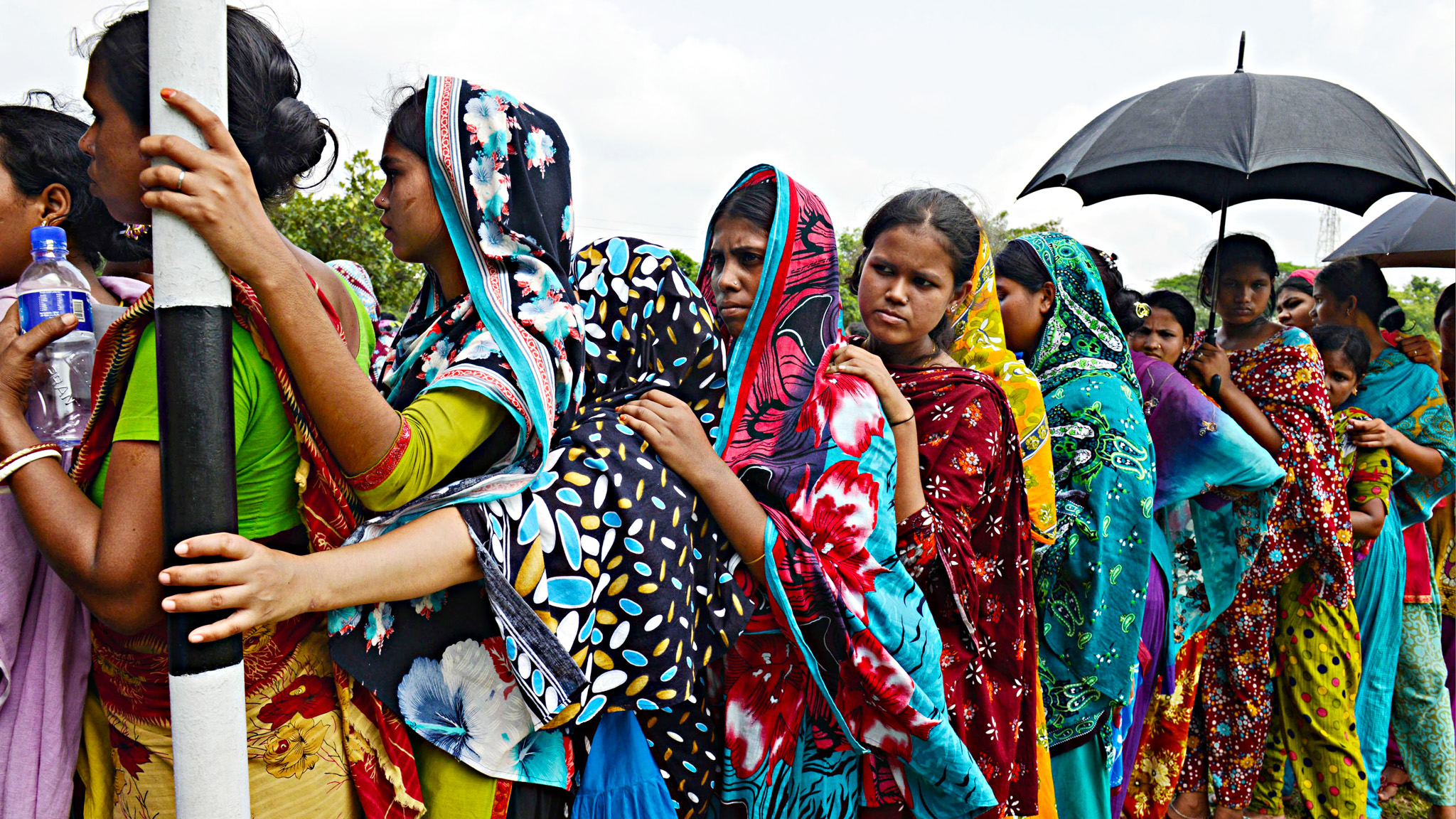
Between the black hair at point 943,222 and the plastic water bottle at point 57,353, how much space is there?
5.91ft

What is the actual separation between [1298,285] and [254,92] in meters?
5.46

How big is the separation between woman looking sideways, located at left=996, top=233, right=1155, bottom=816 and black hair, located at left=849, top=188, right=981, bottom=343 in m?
0.73

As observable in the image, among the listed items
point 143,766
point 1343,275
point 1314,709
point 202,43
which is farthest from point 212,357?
point 1343,275

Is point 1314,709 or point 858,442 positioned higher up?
point 858,442

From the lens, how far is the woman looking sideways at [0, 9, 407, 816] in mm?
1188

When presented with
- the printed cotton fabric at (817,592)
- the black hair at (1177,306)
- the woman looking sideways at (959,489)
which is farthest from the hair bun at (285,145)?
the black hair at (1177,306)

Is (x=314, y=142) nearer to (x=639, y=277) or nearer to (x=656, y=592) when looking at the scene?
(x=639, y=277)

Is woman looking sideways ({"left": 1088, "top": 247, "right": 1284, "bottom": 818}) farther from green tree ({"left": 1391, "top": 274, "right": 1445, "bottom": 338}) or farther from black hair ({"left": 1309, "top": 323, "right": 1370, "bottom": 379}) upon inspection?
green tree ({"left": 1391, "top": 274, "right": 1445, "bottom": 338})

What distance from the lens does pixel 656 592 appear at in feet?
4.94

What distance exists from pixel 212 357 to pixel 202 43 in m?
0.38

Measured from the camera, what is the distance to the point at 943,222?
2385mm

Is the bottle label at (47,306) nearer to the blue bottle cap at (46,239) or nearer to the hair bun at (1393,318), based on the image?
the blue bottle cap at (46,239)

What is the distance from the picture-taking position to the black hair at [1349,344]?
4172 millimetres

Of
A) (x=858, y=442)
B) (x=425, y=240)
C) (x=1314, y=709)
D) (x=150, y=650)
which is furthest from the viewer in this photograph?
(x=1314, y=709)
